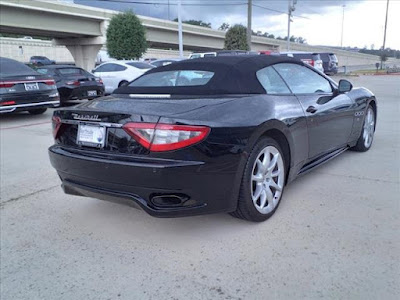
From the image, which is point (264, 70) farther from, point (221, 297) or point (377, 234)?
point (221, 297)

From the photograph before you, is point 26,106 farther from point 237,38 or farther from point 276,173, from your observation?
point 237,38

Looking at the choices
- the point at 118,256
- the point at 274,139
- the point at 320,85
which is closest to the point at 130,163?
the point at 118,256

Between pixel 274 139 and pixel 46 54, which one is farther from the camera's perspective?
pixel 46 54

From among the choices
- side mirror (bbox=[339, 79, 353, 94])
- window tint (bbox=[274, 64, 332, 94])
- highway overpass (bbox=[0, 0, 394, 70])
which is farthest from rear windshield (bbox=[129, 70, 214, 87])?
highway overpass (bbox=[0, 0, 394, 70])

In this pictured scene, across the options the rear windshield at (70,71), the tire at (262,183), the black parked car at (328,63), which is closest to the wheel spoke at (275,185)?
the tire at (262,183)

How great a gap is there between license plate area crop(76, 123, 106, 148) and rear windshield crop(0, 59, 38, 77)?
6586mm

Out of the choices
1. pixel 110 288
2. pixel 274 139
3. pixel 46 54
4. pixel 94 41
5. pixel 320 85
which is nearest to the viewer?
pixel 110 288

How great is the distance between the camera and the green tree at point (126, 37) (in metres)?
32.7

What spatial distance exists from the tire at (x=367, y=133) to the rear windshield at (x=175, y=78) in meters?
2.81

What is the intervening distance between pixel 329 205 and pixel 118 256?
198cm

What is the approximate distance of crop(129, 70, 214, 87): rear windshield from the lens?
3459 mm

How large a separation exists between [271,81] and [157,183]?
163cm

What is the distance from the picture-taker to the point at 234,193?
113 inches

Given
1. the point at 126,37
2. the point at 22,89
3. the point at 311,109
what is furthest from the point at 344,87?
the point at 126,37
